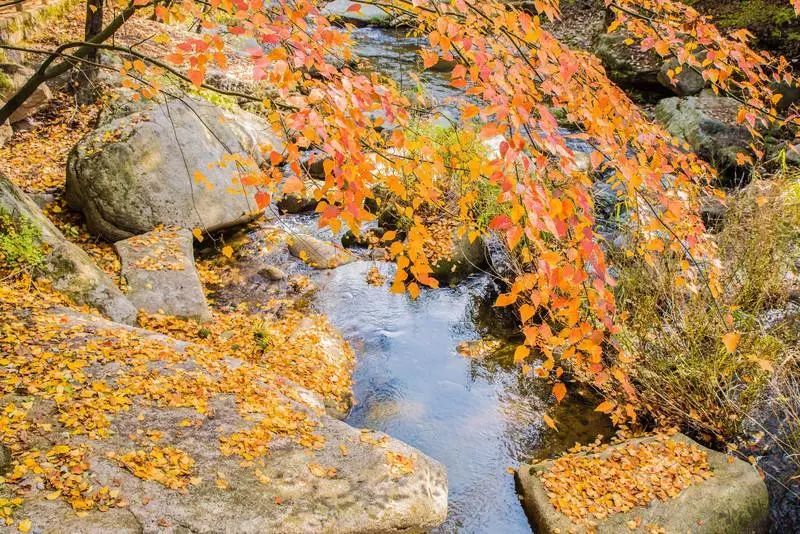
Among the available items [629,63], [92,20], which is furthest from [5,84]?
[629,63]

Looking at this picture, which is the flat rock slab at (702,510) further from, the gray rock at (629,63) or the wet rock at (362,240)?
the gray rock at (629,63)

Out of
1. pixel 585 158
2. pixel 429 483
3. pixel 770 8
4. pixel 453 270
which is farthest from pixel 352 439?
pixel 770 8

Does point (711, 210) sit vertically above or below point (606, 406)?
above

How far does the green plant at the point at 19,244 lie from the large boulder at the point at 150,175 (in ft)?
6.08

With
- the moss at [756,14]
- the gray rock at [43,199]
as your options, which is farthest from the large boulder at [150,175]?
the moss at [756,14]

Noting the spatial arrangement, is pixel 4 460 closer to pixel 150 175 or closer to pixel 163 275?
pixel 163 275

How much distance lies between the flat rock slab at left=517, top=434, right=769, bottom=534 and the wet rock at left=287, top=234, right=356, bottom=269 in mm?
4471

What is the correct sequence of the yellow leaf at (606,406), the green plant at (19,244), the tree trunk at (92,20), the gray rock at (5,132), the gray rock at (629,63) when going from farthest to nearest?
the gray rock at (629,63), the gray rock at (5,132), the tree trunk at (92,20), the yellow leaf at (606,406), the green plant at (19,244)

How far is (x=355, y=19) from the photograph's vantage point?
20609 millimetres

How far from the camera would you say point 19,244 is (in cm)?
541

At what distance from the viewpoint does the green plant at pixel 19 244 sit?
17.5 ft

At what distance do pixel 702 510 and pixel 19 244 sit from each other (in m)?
6.33

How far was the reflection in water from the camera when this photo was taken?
16.4 feet

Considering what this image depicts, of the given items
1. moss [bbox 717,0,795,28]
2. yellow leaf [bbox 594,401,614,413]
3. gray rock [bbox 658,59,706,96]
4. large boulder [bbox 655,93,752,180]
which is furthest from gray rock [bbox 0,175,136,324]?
moss [bbox 717,0,795,28]
